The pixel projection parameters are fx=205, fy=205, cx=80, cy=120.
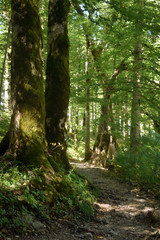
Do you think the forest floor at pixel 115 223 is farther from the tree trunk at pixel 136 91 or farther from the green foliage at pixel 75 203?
the tree trunk at pixel 136 91

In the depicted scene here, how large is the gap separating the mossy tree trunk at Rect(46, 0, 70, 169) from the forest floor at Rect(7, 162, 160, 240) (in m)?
1.83

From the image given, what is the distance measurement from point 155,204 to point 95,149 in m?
8.78

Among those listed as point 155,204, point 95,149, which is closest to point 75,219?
point 155,204

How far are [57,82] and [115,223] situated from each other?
4263 mm

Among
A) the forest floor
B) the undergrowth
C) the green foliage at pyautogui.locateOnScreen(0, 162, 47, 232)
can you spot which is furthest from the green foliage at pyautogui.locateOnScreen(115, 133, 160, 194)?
the green foliage at pyautogui.locateOnScreen(0, 162, 47, 232)

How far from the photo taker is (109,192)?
707cm

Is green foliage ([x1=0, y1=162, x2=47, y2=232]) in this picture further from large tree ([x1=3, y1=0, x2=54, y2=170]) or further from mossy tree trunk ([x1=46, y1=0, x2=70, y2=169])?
mossy tree trunk ([x1=46, y1=0, x2=70, y2=169])

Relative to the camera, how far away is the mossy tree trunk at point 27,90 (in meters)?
4.52

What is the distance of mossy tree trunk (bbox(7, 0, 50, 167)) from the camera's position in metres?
4.52

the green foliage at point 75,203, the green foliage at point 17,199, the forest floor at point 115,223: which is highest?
the green foliage at point 17,199

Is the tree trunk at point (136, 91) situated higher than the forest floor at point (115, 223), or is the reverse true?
Result: the tree trunk at point (136, 91)

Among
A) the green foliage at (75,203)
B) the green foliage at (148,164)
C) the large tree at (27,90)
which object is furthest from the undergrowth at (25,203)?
the green foliage at (148,164)

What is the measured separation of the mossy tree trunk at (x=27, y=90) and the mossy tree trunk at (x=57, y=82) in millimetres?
1215

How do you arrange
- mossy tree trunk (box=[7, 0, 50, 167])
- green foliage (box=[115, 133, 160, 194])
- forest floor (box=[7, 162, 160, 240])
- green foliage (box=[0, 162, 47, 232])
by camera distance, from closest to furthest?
green foliage (box=[0, 162, 47, 232]) < forest floor (box=[7, 162, 160, 240]) < mossy tree trunk (box=[7, 0, 50, 167]) < green foliage (box=[115, 133, 160, 194])
